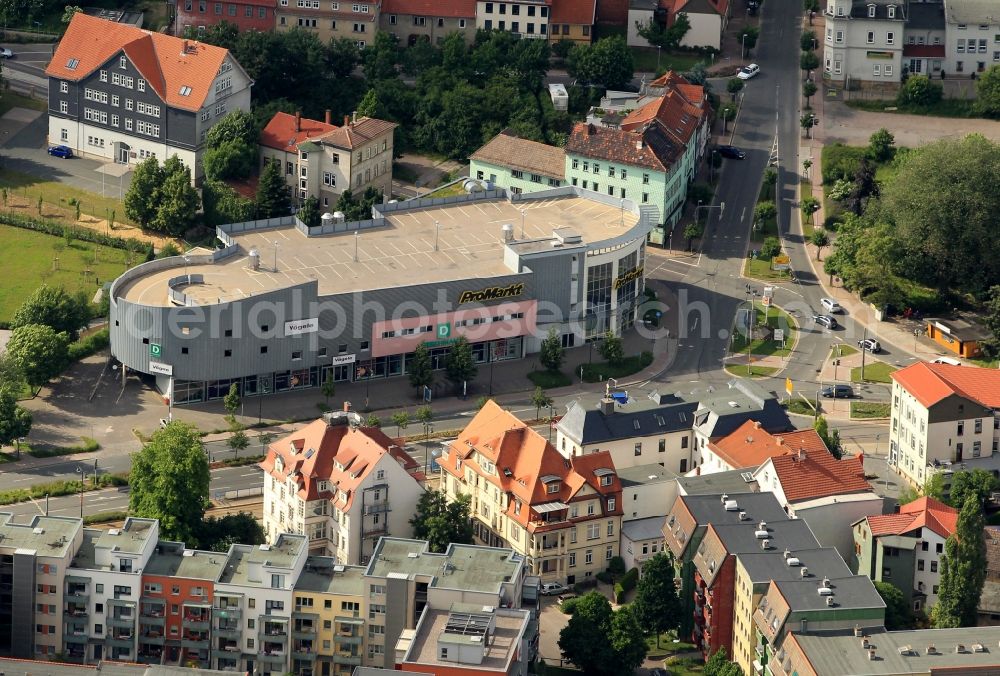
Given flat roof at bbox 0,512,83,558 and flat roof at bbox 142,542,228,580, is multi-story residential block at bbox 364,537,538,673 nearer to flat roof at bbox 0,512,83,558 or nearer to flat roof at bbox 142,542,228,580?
flat roof at bbox 142,542,228,580

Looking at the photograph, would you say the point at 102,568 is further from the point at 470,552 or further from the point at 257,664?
the point at 470,552

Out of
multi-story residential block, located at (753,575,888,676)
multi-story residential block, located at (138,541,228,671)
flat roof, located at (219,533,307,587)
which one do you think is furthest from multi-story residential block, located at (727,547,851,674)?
multi-story residential block, located at (138,541,228,671)

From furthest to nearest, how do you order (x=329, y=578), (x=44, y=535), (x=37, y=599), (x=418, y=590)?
1. (x=44, y=535)
2. (x=329, y=578)
3. (x=37, y=599)
4. (x=418, y=590)

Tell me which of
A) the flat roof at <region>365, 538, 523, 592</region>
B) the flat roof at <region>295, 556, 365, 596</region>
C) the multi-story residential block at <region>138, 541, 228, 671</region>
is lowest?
the multi-story residential block at <region>138, 541, 228, 671</region>

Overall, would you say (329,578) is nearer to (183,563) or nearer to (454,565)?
(454,565)

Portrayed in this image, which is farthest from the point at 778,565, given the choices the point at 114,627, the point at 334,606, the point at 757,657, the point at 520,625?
the point at 114,627

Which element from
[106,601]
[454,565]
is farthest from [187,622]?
[454,565]
